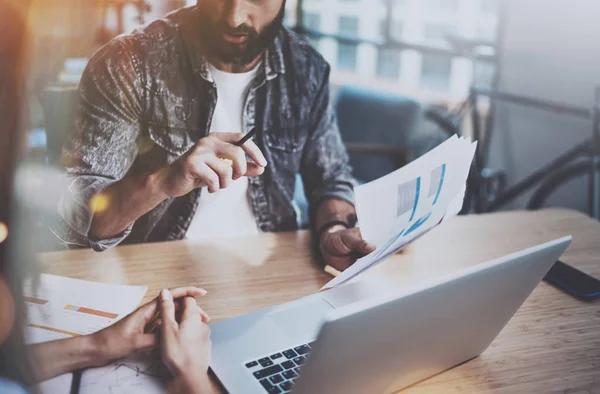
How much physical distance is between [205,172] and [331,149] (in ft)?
1.67

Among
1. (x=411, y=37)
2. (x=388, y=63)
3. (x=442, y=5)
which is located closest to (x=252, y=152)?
(x=388, y=63)

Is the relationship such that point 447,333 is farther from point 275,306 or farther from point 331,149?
point 331,149

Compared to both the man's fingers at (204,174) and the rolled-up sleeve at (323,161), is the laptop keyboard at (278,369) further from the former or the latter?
the rolled-up sleeve at (323,161)

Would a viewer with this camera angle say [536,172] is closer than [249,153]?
No

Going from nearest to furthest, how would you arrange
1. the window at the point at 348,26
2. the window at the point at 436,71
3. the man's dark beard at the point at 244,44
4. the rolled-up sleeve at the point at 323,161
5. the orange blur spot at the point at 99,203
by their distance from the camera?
the orange blur spot at the point at 99,203, the man's dark beard at the point at 244,44, the rolled-up sleeve at the point at 323,161, the window at the point at 348,26, the window at the point at 436,71

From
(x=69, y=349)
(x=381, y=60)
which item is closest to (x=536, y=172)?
(x=381, y=60)

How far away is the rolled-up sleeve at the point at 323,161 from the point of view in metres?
1.27

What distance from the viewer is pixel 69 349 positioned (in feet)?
2.25

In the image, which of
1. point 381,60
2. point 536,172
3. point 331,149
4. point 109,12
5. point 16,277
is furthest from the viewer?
point 536,172

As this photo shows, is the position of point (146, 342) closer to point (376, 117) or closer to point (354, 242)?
point (354, 242)

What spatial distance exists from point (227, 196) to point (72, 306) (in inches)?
14.6

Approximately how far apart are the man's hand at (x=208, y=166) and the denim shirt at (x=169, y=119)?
0.19ft

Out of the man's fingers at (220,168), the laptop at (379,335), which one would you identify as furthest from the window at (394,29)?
the laptop at (379,335)

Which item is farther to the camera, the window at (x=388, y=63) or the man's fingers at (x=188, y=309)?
the window at (x=388, y=63)
